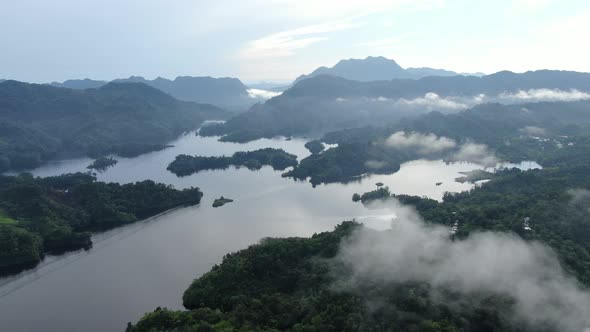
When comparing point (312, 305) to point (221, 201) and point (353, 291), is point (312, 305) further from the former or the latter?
point (221, 201)

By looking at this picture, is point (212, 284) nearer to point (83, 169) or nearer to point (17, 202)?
point (17, 202)

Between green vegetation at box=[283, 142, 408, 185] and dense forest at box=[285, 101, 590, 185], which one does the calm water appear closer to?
green vegetation at box=[283, 142, 408, 185]

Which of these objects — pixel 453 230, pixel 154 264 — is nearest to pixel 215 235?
pixel 154 264

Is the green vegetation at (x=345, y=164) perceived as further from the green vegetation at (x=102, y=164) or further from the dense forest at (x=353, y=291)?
the green vegetation at (x=102, y=164)

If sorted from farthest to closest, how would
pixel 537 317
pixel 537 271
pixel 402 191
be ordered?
pixel 402 191 → pixel 537 271 → pixel 537 317

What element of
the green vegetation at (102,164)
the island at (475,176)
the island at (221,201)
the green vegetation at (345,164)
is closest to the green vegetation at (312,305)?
the island at (221,201)

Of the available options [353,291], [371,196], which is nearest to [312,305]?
[353,291]
